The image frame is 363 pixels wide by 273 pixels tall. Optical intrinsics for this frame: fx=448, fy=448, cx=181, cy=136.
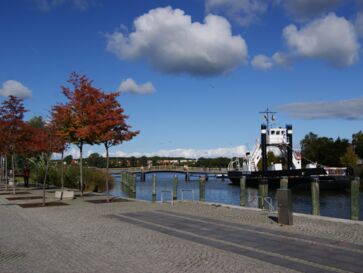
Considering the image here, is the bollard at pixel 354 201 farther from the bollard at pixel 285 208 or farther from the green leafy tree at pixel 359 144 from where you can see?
the green leafy tree at pixel 359 144

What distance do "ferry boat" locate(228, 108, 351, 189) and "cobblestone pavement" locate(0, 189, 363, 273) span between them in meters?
37.2

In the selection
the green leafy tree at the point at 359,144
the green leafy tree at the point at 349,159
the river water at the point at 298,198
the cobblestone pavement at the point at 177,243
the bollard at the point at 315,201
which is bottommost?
the river water at the point at 298,198

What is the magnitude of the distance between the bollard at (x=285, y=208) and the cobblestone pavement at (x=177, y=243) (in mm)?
244

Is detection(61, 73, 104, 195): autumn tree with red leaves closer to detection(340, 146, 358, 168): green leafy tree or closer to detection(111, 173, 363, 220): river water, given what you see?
detection(111, 173, 363, 220): river water

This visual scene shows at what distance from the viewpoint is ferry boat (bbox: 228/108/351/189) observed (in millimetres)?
50694

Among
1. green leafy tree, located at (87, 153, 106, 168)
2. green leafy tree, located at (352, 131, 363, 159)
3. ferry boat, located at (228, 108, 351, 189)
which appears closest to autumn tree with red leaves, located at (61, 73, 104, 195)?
ferry boat, located at (228, 108, 351, 189)

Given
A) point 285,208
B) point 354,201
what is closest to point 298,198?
point 354,201

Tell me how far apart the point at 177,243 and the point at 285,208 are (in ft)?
12.5

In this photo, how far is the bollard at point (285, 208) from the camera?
12.2 meters

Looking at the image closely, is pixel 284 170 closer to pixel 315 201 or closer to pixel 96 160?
pixel 315 201

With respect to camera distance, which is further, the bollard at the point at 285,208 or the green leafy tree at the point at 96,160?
the green leafy tree at the point at 96,160

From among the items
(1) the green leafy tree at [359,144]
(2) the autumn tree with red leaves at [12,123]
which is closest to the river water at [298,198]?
(2) the autumn tree with red leaves at [12,123]

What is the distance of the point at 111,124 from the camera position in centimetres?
2041

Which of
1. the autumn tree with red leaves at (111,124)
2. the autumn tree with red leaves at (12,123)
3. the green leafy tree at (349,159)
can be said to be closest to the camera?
the autumn tree with red leaves at (111,124)
